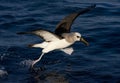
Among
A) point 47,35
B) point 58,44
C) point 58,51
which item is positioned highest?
point 47,35

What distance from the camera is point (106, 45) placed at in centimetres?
1490

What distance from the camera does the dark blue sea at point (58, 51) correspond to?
41.8 feet

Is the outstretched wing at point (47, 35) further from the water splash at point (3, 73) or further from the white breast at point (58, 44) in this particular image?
the water splash at point (3, 73)

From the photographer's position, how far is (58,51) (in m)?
14.6

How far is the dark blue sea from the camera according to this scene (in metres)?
12.7

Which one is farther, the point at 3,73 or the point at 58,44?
the point at 3,73

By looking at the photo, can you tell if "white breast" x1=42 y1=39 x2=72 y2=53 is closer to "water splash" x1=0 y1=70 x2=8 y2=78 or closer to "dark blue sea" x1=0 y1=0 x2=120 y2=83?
"dark blue sea" x1=0 y1=0 x2=120 y2=83

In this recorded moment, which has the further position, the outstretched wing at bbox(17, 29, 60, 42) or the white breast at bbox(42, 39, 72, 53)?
the white breast at bbox(42, 39, 72, 53)

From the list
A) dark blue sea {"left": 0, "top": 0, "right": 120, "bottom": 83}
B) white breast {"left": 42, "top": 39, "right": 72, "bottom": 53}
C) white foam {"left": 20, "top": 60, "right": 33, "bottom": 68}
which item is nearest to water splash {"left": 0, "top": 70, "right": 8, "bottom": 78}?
dark blue sea {"left": 0, "top": 0, "right": 120, "bottom": 83}

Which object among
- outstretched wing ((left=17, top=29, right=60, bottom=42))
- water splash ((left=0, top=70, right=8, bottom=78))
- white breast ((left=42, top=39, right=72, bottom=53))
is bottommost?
water splash ((left=0, top=70, right=8, bottom=78))

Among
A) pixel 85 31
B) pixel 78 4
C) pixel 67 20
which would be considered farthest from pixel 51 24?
pixel 67 20

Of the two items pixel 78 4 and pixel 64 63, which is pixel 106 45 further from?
pixel 78 4

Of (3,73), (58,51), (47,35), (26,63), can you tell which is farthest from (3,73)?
(58,51)

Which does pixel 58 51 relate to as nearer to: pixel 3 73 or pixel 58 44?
pixel 58 44
